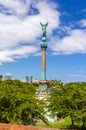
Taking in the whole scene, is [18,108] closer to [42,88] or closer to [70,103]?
[70,103]

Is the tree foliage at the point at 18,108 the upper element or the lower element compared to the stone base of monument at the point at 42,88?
lower

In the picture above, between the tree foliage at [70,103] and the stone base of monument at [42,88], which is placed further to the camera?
the stone base of monument at [42,88]

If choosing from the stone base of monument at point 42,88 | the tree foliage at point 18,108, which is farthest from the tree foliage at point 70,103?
the stone base of monument at point 42,88

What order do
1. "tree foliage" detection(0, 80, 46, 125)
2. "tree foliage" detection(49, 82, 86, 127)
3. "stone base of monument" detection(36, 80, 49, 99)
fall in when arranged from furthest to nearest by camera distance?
"stone base of monument" detection(36, 80, 49, 99) < "tree foliage" detection(49, 82, 86, 127) < "tree foliage" detection(0, 80, 46, 125)

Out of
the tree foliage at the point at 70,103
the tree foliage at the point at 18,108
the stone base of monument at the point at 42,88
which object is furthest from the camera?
the stone base of monument at the point at 42,88

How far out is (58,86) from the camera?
47.2 metres

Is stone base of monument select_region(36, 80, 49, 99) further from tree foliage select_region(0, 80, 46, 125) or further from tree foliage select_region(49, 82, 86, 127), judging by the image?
tree foliage select_region(0, 80, 46, 125)

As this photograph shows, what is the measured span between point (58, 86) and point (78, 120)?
25.4 ft

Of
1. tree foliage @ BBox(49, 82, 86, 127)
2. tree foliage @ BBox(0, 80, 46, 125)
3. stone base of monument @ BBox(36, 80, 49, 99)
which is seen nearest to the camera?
tree foliage @ BBox(0, 80, 46, 125)

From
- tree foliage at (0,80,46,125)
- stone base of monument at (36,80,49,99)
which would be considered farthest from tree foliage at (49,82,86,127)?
stone base of monument at (36,80,49,99)

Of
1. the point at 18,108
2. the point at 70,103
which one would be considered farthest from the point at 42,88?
the point at 18,108

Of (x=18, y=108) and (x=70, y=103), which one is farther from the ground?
(x=70, y=103)

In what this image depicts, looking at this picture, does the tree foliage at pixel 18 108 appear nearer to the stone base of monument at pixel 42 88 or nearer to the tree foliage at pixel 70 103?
the tree foliage at pixel 70 103

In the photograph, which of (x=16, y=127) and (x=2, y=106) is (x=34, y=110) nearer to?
(x=2, y=106)
